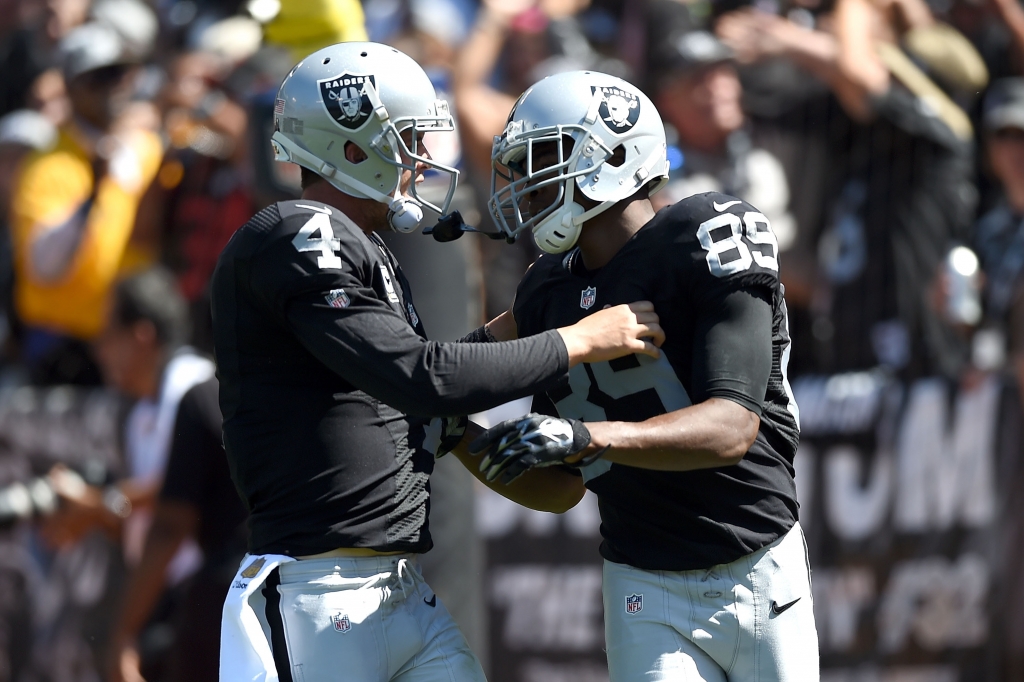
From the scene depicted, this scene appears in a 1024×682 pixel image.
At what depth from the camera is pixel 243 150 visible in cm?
652

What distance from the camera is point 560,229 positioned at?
323cm

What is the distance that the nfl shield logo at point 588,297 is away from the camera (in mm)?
3264

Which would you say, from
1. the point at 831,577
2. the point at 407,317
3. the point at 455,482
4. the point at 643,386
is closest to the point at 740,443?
the point at 643,386

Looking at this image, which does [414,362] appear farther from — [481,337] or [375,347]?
[481,337]

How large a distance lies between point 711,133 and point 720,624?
3.05 metres

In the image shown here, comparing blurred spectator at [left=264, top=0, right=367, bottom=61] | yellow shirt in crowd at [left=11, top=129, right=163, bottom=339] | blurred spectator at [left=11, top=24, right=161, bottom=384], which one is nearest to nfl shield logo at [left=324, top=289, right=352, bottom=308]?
blurred spectator at [left=264, top=0, right=367, bottom=61]

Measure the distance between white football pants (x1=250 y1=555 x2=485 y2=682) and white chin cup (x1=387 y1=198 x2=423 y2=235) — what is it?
2.54 ft

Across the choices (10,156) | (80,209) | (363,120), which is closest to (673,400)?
(363,120)

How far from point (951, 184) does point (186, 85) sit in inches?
152

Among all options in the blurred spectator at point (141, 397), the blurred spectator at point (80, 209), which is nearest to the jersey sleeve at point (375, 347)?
the blurred spectator at point (141, 397)

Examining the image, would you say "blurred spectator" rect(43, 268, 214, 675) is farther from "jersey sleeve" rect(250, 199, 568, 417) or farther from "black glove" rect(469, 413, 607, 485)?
"black glove" rect(469, 413, 607, 485)

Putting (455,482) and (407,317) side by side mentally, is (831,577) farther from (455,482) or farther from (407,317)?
(407,317)

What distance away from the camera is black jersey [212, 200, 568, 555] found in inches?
117

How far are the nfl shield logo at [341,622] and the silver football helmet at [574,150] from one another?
3.11 ft
